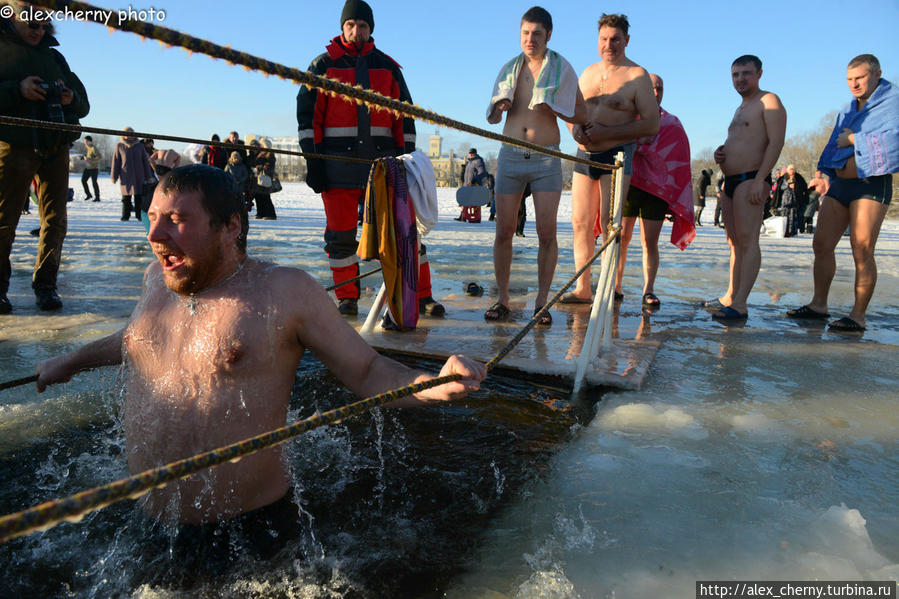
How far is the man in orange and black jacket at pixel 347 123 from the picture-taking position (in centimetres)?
422

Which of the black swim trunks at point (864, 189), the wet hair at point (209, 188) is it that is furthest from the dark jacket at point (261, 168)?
the wet hair at point (209, 188)

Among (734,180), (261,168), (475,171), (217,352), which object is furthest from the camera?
(475,171)

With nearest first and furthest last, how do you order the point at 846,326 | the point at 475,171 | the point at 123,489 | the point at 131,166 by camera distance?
the point at 123,489, the point at 846,326, the point at 131,166, the point at 475,171

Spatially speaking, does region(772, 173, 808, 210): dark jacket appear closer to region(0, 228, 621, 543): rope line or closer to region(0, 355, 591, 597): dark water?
region(0, 355, 591, 597): dark water

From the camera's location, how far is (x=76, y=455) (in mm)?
2500

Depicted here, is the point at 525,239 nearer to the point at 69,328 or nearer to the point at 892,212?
the point at 69,328

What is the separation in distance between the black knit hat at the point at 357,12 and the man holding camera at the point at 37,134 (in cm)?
211

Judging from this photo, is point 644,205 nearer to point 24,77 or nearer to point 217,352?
point 217,352

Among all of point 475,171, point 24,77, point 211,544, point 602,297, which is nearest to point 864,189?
point 602,297

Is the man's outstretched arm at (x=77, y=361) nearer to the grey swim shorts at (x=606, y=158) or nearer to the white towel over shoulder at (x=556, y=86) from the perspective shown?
the white towel over shoulder at (x=556, y=86)

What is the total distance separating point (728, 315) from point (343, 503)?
3.94m

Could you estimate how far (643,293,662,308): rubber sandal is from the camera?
5.30 metres

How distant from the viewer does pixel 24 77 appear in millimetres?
4246

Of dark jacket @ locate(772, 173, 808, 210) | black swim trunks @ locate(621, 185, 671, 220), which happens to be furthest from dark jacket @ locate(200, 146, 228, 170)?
dark jacket @ locate(772, 173, 808, 210)
